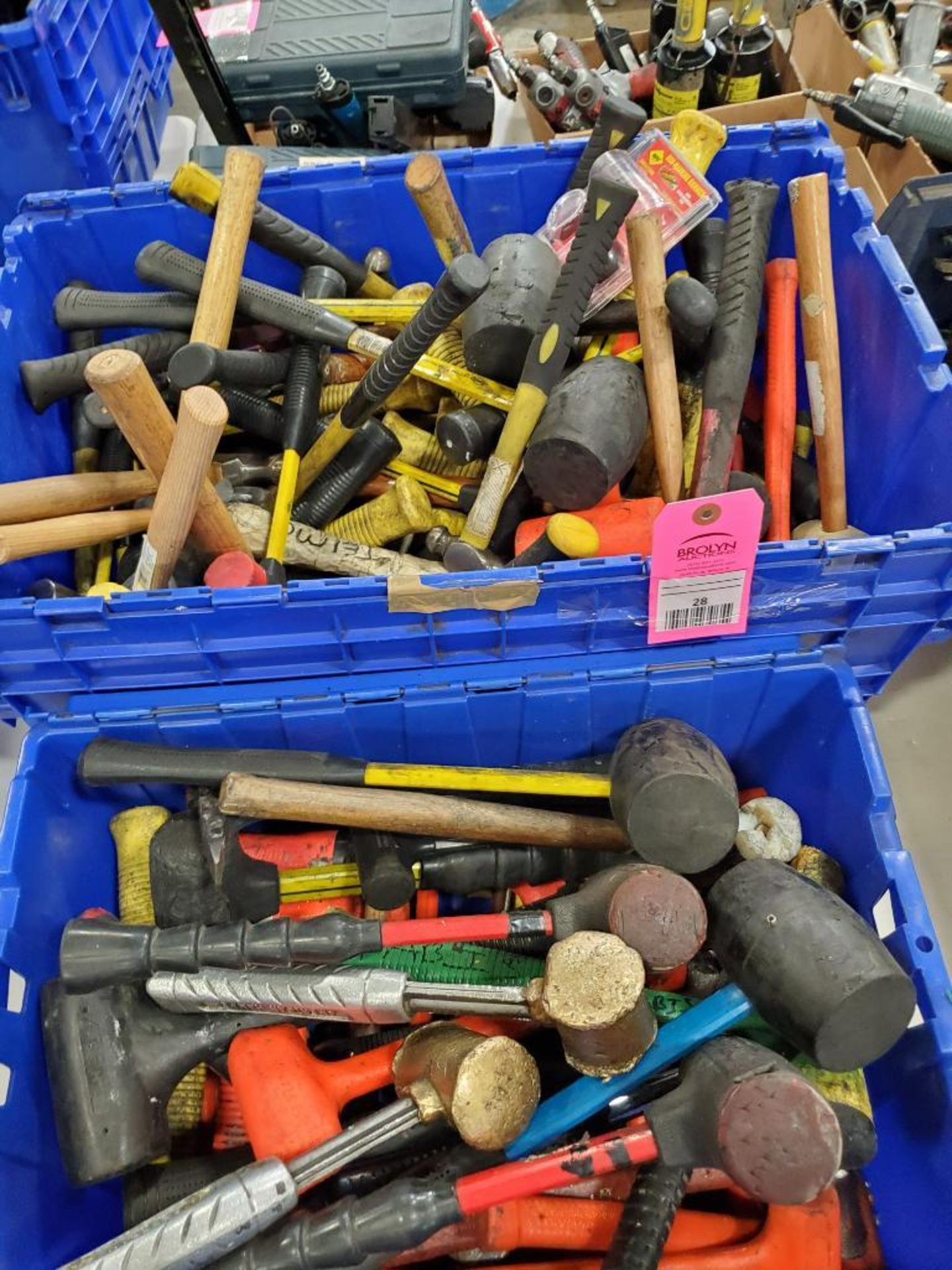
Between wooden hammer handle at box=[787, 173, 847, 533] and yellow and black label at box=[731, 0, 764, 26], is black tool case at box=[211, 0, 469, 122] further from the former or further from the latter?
wooden hammer handle at box=[787, 173, 847, 533]

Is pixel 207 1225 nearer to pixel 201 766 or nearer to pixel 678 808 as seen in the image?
pixel 201 766

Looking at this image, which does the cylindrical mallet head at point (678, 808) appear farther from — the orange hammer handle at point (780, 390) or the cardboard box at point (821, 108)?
the cardboard box at point (821, 108)

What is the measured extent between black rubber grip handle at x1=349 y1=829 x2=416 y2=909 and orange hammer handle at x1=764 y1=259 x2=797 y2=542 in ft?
1.89

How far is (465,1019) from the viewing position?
0.87 m

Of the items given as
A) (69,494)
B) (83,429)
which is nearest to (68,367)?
(83,429)

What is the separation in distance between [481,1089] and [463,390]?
2.57 ft

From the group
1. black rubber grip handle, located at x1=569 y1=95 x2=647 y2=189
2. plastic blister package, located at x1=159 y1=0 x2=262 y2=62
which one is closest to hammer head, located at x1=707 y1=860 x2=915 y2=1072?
black rubber grip handle, located at x1=569 y1=95 x2=647 y2=189

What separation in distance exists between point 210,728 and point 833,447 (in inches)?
31.6

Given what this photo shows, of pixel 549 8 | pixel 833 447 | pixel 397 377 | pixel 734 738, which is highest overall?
pixel 549 8

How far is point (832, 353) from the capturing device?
1.07m

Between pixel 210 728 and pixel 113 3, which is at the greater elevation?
pixel 113 3

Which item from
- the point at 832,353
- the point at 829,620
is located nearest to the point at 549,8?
the point at 832,353

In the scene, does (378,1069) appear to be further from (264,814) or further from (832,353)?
(832,353)

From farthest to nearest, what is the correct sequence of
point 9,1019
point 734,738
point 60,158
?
point 60,158 → point 734,738 → point 9,1019
